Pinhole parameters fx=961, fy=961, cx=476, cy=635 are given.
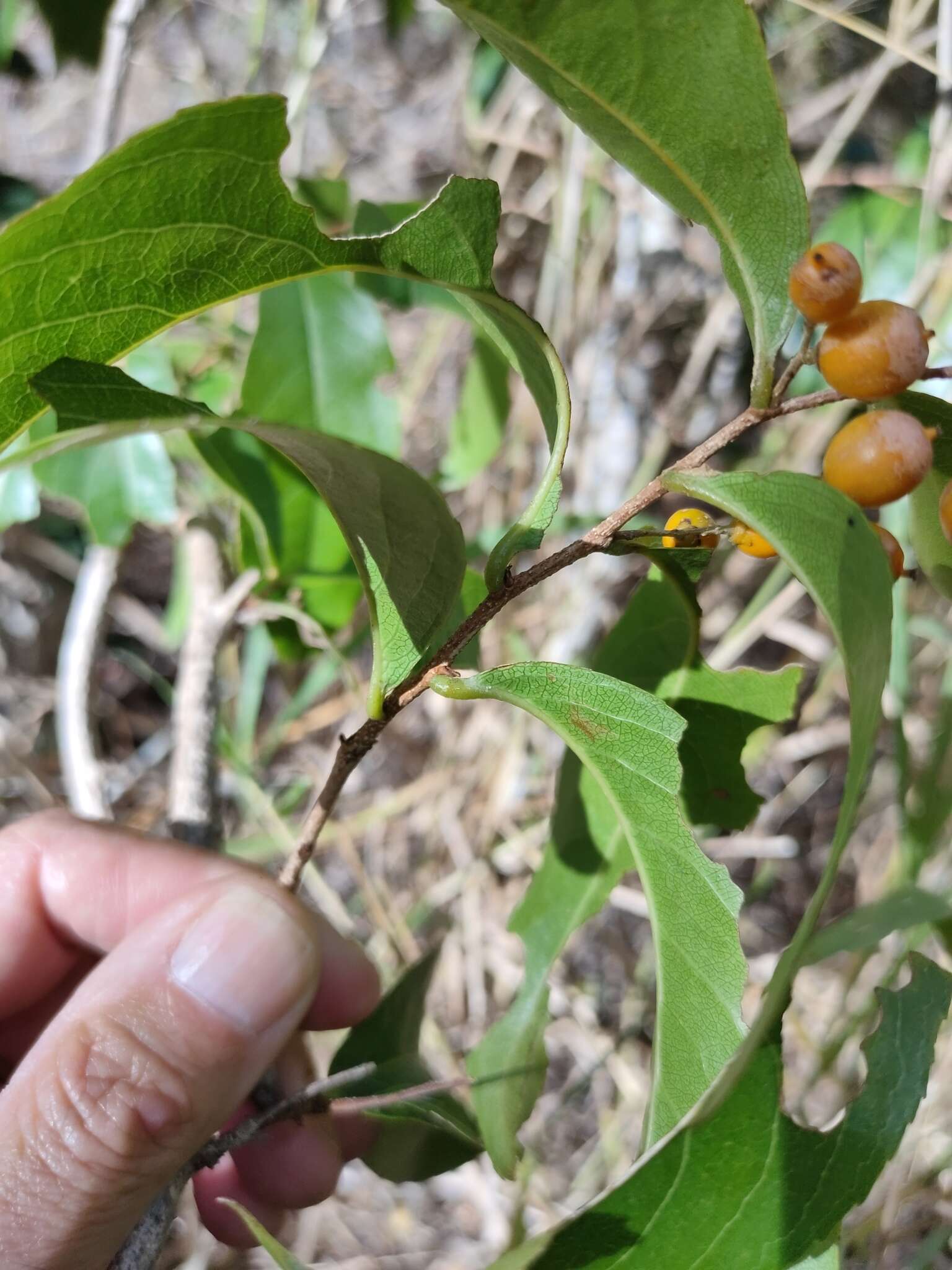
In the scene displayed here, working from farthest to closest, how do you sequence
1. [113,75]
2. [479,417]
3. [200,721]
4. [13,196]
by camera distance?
[13,196] < [479,417] < [113,75] < [200,721]

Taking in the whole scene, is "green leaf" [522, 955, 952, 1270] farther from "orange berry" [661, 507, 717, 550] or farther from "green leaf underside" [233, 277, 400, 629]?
"green leaf underside" [233, 277, 400, 629]

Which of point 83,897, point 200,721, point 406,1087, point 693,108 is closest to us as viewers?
point 693,108

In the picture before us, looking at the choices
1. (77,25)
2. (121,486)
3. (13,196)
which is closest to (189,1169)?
(121,486)

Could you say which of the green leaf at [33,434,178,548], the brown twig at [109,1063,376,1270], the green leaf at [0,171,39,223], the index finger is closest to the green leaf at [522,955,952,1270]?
the brown twig at [109,1063,376,1270]

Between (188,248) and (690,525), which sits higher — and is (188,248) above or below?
above

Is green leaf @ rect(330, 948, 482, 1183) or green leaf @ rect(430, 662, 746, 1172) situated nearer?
green leaf @ rect(430, 662, 746, 1172)

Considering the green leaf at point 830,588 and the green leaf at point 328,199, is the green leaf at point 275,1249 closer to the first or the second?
the green leaf at point 830,588

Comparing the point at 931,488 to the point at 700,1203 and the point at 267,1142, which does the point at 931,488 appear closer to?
the point at 700,1203

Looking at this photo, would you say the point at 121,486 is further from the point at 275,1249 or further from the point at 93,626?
the point at 275,1249
